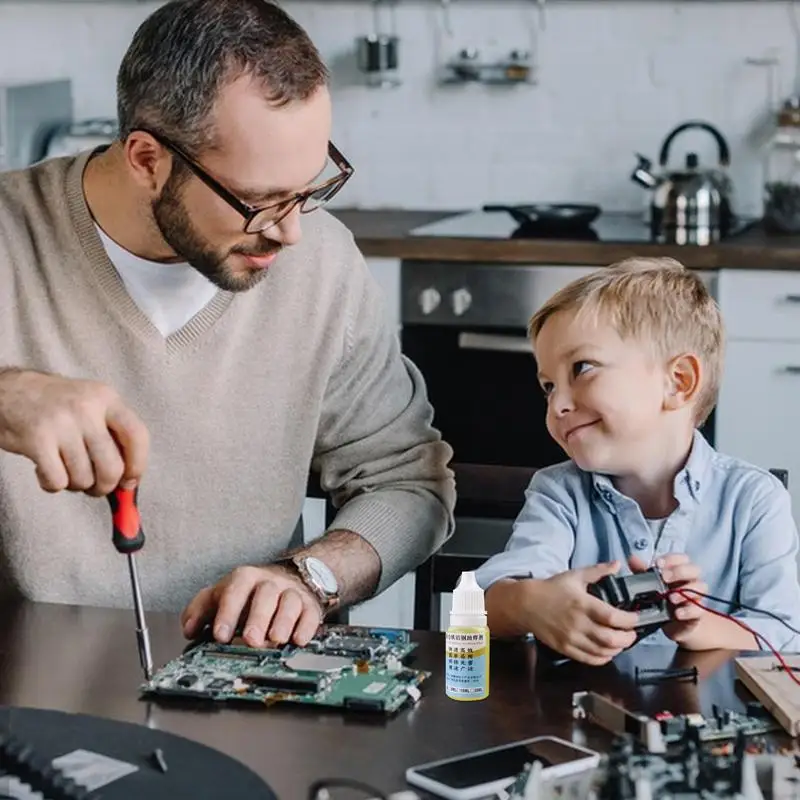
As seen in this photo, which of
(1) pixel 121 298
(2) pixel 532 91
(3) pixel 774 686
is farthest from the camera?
(2) pixel 532 91

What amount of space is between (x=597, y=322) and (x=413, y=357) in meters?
1.82

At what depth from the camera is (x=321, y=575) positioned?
6.18 feet

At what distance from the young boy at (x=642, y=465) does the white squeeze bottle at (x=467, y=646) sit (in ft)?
1.06

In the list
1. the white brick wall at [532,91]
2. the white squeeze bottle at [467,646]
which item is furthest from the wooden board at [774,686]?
the white brick wall at [532,91]

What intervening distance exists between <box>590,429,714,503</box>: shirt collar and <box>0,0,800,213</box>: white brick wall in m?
2.34

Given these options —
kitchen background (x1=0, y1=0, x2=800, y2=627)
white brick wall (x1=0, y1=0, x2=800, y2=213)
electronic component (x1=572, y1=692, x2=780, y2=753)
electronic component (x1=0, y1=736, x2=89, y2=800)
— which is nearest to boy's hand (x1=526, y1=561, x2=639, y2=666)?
electronic component (x1=572, y1=692, x2=780, y2=753)

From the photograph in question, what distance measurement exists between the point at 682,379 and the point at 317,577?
508 mm

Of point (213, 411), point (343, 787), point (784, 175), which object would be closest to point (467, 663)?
point (343, 787)

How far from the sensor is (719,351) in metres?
2.00

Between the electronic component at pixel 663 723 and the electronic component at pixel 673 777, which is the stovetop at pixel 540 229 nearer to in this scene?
the electronic component at pixel 663 723

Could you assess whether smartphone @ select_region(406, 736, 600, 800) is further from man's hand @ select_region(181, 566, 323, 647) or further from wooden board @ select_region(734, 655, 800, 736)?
man's hand @ select_region(181, 566, 323, 647)

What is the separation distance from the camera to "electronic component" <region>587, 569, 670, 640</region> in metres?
1.59

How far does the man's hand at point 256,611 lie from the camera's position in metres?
1.65

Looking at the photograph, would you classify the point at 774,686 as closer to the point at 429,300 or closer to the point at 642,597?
the point at 642,597
